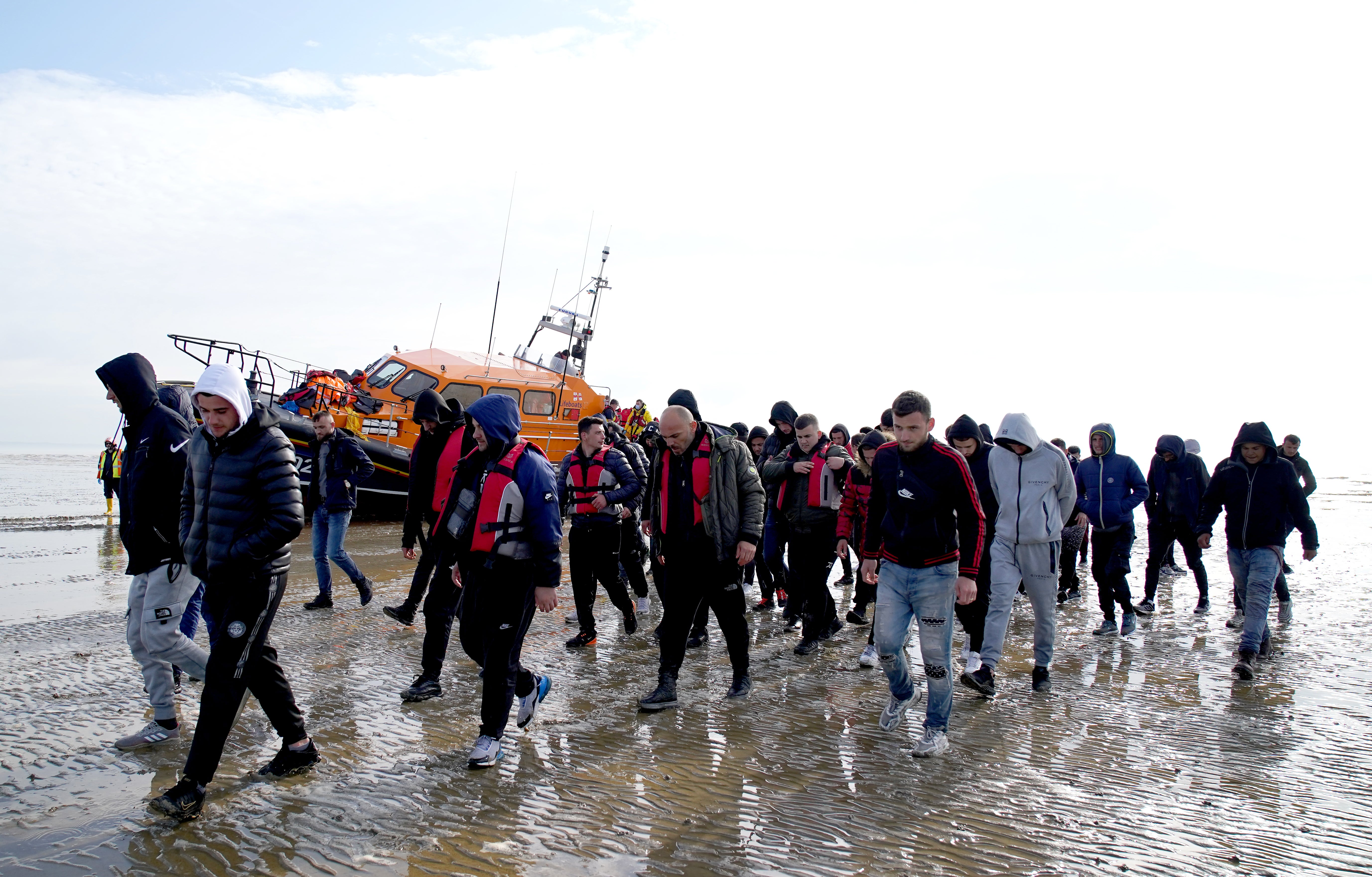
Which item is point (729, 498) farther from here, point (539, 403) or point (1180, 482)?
point (539, 403)

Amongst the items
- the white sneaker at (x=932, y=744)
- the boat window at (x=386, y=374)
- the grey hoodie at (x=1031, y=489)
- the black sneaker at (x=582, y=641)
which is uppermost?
the boat window at (x=386, y=374)

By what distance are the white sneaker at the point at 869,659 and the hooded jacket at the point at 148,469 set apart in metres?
4.19

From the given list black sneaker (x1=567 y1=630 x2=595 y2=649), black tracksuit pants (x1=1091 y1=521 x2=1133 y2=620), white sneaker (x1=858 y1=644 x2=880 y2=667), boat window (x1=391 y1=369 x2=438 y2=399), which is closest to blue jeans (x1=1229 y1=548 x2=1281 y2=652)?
black tracksuit pants (x1=1091 y1=521 x2=1133 y2=620)

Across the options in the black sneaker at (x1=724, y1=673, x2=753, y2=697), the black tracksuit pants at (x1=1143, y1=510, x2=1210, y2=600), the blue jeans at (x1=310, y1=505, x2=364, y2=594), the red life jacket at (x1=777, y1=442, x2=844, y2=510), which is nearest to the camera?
the black sneaker at (x1=724, y1=673, x2=753, y2=697)

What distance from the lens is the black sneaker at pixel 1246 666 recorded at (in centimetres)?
552

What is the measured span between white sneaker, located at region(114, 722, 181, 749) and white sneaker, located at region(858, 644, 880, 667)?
4118mm

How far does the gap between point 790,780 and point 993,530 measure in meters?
2.64

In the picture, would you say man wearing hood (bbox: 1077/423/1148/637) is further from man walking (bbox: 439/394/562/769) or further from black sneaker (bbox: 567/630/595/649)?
man walking (bbox: 439/394/562/769)

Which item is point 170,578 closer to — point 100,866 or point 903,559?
point 100,866

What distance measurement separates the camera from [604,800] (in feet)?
11.5

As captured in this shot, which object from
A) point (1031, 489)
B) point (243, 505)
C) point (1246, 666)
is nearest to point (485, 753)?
point (243, 505)

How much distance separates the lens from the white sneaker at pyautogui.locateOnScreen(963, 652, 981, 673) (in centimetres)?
530

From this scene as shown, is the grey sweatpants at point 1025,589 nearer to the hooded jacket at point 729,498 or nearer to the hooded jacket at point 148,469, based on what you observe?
the hooded jacket at point 729,498

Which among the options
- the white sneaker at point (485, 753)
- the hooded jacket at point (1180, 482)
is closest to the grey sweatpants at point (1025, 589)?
the white sneaker at point (485, 753)
